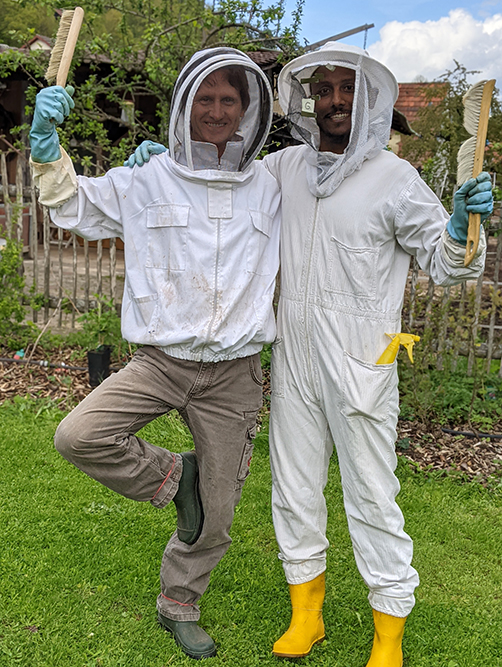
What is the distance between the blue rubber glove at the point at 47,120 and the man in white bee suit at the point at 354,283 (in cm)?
86

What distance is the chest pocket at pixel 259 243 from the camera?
2.40 meters

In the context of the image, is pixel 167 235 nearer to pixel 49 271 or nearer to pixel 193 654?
pixel 193 654

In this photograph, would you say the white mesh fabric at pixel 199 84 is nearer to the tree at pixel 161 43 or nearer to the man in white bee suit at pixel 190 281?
the man in white bee suit at pixel 190 281

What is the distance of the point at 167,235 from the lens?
2.37m

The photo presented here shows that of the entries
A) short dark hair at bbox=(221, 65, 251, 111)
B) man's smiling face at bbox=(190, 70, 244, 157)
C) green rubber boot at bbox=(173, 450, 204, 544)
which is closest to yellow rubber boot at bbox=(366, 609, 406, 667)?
green rubber boot at bbox=(173, 450, 204, 544)

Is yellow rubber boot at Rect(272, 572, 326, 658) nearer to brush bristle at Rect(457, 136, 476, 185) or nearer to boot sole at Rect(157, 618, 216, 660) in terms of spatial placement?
boot sole at Rect(157, 618, 216, 660)

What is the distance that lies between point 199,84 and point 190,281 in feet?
2.33

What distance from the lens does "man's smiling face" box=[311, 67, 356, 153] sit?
2.35 metres

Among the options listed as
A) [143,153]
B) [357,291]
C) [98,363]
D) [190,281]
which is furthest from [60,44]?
[98,363]

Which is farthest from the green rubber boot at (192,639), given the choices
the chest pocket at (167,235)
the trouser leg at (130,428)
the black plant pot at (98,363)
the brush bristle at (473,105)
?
the black plant pot at (98,363)

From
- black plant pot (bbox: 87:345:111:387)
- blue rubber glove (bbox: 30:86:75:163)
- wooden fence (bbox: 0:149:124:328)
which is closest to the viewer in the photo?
blue rubber glove (bbox: 30:86:75:163)

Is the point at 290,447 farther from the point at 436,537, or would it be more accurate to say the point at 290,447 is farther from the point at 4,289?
the point at 4,289

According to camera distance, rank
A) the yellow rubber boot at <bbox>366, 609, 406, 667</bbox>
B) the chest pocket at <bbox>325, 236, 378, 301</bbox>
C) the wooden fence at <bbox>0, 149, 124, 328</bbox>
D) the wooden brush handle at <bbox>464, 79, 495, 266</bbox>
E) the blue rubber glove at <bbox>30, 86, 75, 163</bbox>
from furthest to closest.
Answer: the wooden fence at <bbox>0, 149, 124, 328</bbox>, the yellow rubber boot at <bbox>366, 609, 406, 667</bbox>, the chest pocket at <bbox>325, 236, 378, 301</bbox>, the blue rubber glove at <bbox>30, 86, 75, 163</bbox>, the wooden brush handle at <bbox>464, 79, 495, 266</bbox>

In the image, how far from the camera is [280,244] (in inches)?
100
